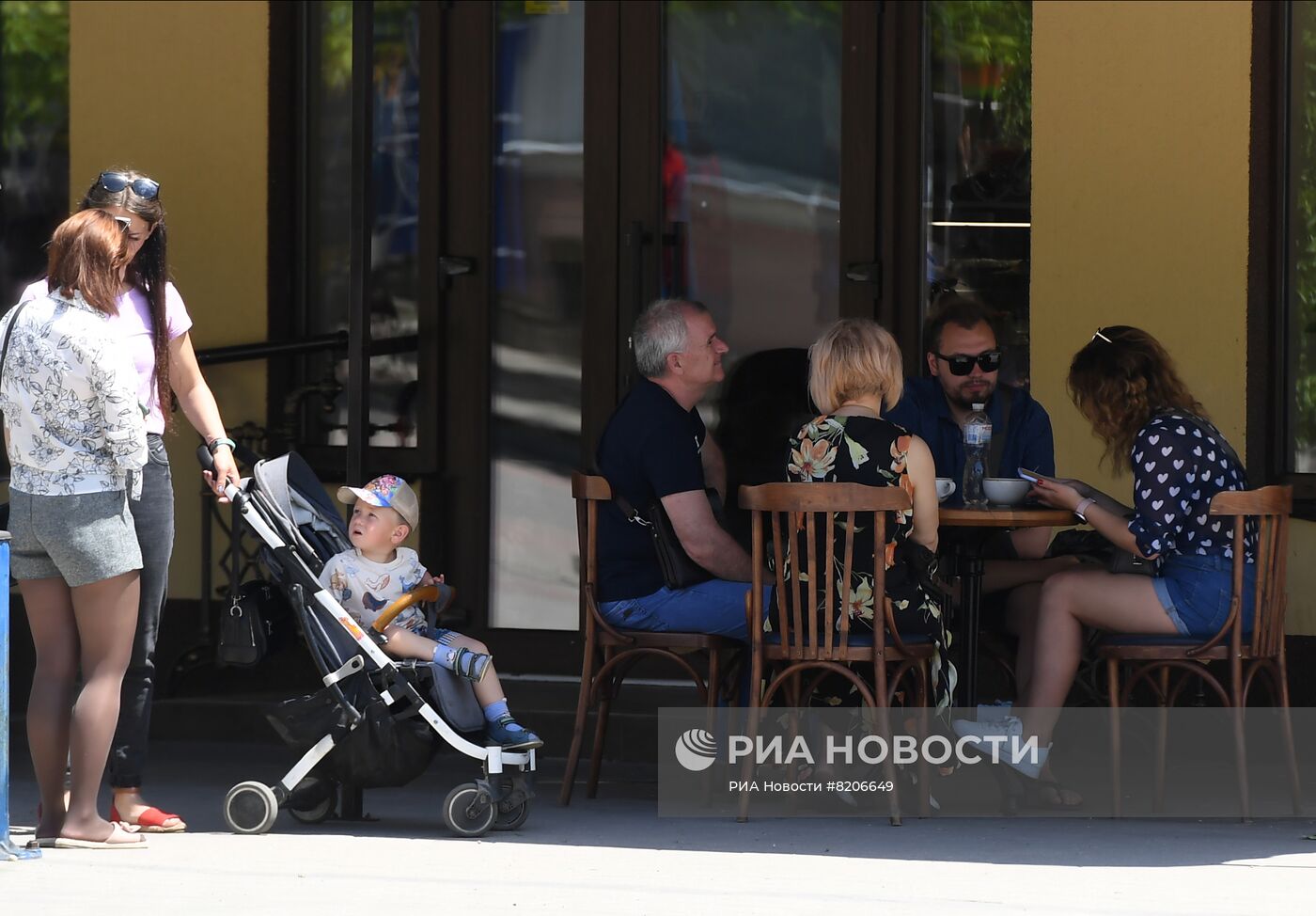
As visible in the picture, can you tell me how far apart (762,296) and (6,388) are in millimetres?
3005

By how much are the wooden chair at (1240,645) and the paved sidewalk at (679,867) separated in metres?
0.23

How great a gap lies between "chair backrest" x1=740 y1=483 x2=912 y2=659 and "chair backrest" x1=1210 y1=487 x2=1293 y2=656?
83 centimetres

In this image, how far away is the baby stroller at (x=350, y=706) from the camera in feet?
16.4

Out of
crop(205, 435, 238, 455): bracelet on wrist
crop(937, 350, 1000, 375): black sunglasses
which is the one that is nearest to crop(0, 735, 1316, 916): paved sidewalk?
crop(205, 435, 238, 455): bracelet on wrist

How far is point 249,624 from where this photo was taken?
16.4ft

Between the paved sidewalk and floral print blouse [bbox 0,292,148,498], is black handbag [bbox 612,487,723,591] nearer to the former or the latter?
the paved sidewalk

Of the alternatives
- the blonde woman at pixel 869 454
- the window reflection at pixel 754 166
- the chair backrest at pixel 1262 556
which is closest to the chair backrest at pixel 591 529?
the blonde woman at pixel 869 454

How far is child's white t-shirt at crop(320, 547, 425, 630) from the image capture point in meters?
5.08

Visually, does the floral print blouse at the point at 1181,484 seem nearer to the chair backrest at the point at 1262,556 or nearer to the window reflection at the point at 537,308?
the chair backrest at the point at 1262,556

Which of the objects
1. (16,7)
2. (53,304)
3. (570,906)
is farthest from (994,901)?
(16,7)

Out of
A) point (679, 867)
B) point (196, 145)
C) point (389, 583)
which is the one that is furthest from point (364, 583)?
point (196, 145)

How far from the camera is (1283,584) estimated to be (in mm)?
5324

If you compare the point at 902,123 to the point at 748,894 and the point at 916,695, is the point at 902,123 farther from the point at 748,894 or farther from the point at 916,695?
the point at 748,894

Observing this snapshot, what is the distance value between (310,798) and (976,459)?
1945 mm
